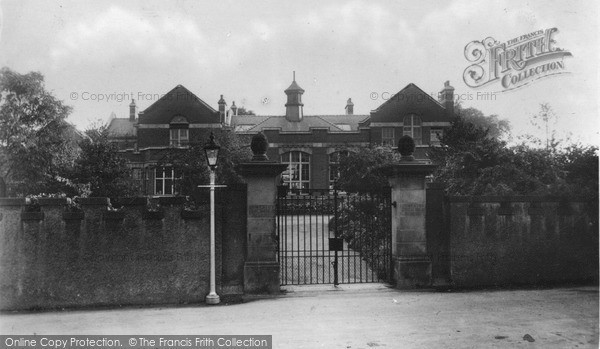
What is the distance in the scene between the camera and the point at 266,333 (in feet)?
21.1

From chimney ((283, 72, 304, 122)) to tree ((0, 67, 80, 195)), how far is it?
17.3 m

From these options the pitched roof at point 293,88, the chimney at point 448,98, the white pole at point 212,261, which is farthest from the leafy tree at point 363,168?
the white pole at point 212,261

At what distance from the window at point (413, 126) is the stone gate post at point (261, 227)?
97.2 feet

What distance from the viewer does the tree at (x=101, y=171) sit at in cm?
2420

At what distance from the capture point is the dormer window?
3616 cm

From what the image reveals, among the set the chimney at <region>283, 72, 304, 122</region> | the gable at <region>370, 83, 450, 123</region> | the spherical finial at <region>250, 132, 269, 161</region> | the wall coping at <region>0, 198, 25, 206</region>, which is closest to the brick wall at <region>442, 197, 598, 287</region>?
the spherical finial at <region>250, 132, 269, 161</region>

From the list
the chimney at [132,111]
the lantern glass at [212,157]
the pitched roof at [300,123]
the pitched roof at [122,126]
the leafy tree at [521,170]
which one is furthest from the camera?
the chimney at [132,111]

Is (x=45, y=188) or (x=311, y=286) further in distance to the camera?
(x=45, y=188)

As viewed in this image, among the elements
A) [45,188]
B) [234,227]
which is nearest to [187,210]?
[234,227]

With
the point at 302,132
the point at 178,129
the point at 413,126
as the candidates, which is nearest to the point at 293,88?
the point at 302,132

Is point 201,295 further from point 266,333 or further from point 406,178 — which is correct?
point 406,178

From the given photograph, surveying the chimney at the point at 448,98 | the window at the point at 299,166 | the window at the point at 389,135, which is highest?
the chimney at the point at 448,98

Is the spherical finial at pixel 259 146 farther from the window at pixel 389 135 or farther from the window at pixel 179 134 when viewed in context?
the window at pixel 389 135

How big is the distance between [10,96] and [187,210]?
27.9 metres
